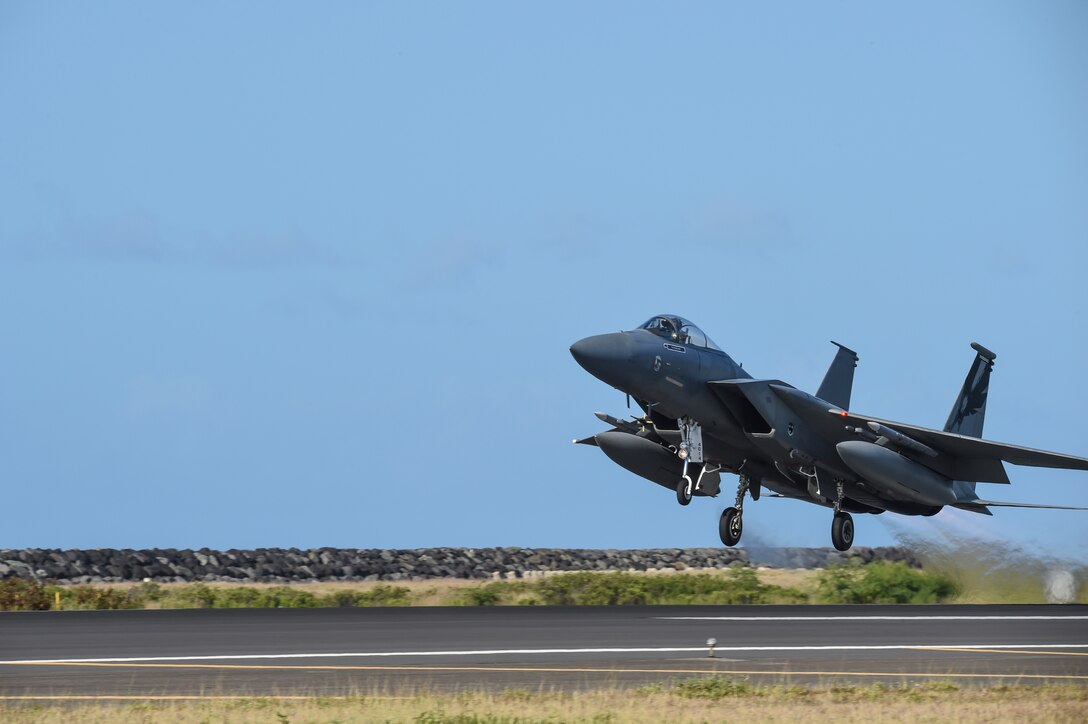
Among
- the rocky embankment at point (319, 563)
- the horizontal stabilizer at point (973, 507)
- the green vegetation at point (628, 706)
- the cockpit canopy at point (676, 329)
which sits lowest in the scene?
the green vegetation at point (628, 706)

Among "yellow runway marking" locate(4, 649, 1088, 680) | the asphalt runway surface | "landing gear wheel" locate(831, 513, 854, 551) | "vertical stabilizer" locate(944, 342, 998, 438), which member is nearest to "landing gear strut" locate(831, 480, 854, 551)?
"landing gear wheel" locate(831, 513, 854, 551)

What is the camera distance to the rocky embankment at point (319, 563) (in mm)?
41000

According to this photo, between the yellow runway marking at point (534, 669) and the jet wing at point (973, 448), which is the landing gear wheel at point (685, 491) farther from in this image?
the yellow runway marking at point (534, 669)

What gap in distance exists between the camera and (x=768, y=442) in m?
25.6

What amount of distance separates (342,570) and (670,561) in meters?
13.9

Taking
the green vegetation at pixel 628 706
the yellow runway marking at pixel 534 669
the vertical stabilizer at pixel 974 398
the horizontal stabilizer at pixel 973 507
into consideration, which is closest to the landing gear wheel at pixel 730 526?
the horizontal stabilizer at pixel 973 507

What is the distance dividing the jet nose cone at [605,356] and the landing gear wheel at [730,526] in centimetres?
488

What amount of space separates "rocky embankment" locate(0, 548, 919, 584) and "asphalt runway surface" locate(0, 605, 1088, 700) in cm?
1433

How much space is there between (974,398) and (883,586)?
229 inches

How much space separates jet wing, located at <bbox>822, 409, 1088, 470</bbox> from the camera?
26.0 meters

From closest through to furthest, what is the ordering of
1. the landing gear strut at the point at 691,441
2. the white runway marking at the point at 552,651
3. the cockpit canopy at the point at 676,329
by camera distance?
1. the white runway marking at the point at 552,651
2. the cockpit canopy at the point at 676,329
3. the landing gear strut at the point at 691,441

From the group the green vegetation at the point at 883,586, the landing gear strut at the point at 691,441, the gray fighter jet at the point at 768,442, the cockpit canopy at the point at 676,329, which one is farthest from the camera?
the green vegetation at the point at 883,586

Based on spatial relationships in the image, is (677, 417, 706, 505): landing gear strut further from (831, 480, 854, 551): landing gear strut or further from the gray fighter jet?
(831, 480, 854, 551): landing gear strut

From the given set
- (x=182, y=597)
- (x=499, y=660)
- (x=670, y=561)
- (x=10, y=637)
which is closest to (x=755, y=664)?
(x=499, y=660)
